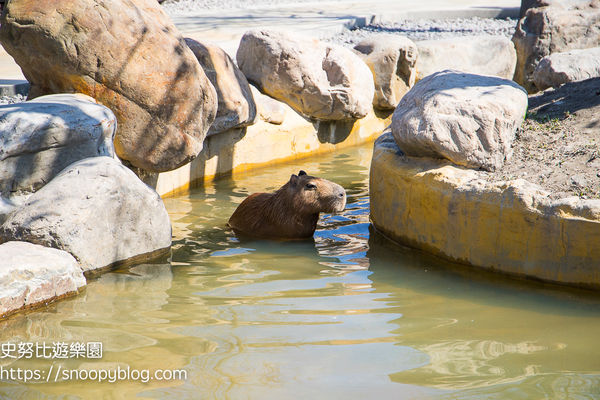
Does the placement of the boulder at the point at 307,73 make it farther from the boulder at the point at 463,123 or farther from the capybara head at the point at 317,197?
the boulder at the point at 463,123

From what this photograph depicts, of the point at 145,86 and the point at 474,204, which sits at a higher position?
the point at 145,86

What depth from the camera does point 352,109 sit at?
12.0 meters

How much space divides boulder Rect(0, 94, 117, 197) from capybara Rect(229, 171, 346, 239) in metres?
1.78

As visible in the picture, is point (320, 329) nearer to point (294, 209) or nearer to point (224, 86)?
point (294, 209)

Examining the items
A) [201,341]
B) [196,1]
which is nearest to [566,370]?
[201,341]

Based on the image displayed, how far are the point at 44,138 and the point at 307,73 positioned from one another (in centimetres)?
553

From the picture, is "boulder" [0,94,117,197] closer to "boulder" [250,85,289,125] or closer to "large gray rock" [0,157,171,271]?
"large gray rock" [0,157,171,271]

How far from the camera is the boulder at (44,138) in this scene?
6.31m

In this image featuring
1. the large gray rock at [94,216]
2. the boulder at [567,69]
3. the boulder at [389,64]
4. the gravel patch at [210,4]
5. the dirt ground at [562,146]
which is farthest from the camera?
the gravel patch at [210,4]

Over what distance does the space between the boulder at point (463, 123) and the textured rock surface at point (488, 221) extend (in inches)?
6.5

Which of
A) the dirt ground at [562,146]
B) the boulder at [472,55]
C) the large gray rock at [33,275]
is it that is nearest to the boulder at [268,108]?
the dirt ground at [562,146]

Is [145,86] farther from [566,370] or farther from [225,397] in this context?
[566,370]

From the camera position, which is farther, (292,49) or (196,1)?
(196,1)

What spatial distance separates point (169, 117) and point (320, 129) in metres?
4.63
